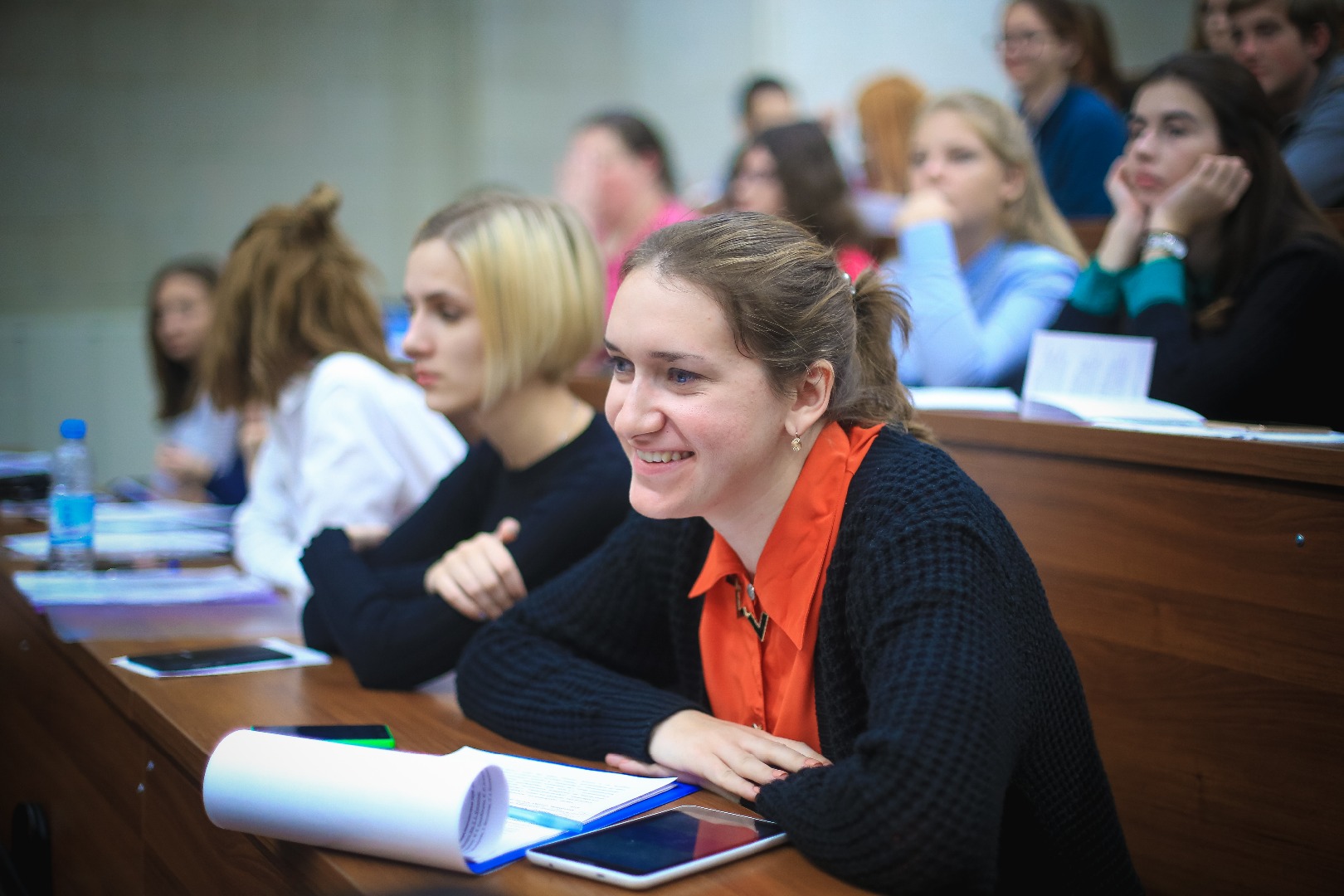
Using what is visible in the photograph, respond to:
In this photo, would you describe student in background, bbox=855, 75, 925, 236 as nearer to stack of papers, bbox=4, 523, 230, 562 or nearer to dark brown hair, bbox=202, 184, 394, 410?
dark brown hair, bbox=202, 184, 394, 410

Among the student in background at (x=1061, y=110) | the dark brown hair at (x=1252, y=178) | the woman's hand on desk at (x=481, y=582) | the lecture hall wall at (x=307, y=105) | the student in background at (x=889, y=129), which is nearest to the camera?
the woman's hand on desk at (x=481, y=582)

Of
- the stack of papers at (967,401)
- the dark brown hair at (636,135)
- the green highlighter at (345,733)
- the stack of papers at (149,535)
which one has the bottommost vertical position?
the stack of papers at (149,535)

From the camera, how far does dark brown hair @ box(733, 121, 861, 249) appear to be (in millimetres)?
3328

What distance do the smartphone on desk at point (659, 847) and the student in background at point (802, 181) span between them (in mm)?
2361

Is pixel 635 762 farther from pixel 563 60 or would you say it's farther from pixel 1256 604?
pixel 563 60

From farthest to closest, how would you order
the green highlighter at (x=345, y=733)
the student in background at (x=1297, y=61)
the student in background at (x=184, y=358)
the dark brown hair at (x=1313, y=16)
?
the student in background at (x=184, y=358)
the dark brown hair at (x=1313, y=16)
the student in background at (x=1297, y=61)
the green highlighter at (x=345, y=733)

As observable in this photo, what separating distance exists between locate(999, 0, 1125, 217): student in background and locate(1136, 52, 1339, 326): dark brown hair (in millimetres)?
1265

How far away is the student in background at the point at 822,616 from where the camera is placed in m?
1.03

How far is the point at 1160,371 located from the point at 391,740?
1.43m

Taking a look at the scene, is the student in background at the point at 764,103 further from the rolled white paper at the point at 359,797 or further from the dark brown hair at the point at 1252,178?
the rolled white paper at the point at 359,797

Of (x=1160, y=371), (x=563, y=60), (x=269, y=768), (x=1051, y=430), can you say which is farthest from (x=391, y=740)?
(x=563, y=60)

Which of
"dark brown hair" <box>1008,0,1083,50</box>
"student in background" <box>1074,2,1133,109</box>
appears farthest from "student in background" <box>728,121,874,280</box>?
"student in background" <box>1074,2,1133,109</box>

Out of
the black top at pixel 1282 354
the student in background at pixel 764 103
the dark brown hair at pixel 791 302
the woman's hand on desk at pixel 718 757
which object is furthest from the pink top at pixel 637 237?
the woman's hand on desk at pixel 718 757

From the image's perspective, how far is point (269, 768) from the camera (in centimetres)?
113
